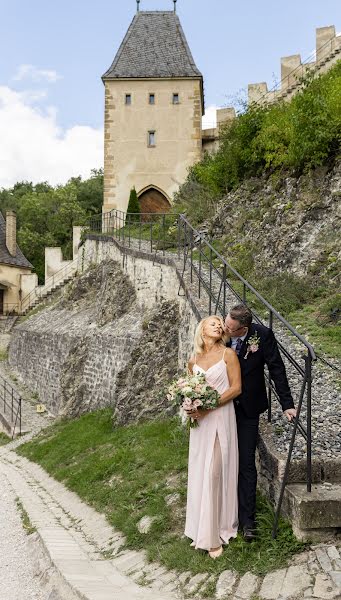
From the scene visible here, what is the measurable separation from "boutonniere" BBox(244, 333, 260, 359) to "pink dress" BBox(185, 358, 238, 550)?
0.25 meters

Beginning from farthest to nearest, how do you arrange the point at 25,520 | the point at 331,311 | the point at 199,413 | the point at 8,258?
the point at 8,258 → the point at 331,311 → the point at 25,520 → the point at 199,413

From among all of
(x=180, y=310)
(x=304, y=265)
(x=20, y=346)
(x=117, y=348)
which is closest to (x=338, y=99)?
(x=304, y=265)

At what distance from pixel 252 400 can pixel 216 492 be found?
2.68 feet

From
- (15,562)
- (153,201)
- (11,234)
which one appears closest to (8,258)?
(11,234)

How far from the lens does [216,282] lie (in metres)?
13.0

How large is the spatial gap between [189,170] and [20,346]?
10.7 metres

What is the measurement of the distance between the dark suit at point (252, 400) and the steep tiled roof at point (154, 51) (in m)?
25.8

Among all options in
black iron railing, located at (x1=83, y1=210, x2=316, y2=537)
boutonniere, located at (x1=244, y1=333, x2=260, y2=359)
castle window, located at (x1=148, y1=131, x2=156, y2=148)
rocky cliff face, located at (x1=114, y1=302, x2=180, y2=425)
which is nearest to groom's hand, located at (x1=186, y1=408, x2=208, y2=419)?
boutonniere, located at (x1=244, y1=333, x2=260, y2=359)

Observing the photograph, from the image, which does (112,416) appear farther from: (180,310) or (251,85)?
(251,85)

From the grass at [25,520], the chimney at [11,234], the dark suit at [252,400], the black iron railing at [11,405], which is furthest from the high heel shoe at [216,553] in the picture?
the chimney at [11,234]

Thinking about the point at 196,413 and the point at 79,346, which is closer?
the point at 196,413

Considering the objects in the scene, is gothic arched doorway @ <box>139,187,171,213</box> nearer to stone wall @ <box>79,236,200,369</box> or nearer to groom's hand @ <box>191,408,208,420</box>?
stone wall @ <box>79,236,200,369</box>

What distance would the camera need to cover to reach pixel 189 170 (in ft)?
92.1

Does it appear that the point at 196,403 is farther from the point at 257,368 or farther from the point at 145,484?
the point at 145,484
